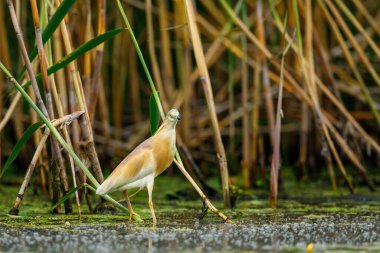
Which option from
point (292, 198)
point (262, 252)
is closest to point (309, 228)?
point (262, 252)

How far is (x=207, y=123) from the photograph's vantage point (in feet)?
24.5

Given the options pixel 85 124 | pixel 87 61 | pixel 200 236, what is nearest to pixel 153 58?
pixel 87 61

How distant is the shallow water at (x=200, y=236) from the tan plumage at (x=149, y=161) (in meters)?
0.20

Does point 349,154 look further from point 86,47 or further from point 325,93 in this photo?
point 86,47

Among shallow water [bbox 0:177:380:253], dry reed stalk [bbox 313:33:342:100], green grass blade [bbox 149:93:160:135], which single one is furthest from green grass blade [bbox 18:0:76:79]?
dry reed stalk [bbox 313:33:342:100]

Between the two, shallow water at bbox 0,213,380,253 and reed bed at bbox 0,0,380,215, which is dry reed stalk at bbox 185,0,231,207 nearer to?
reed bed at bbox 0,0,380,215

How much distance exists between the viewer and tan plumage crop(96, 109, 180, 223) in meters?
3.68

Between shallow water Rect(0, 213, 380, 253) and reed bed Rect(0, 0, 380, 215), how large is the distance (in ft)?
2.02

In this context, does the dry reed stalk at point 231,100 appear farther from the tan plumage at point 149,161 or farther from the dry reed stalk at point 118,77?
the tan plumage at point 149,161

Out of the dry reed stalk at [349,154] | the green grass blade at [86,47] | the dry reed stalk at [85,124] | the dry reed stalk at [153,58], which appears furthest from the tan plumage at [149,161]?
the dry reed stalk at [349,154]

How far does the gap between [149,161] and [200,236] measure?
1.82 ft

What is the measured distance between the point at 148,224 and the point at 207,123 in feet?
12.5

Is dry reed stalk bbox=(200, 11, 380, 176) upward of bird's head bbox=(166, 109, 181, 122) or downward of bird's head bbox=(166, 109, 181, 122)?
upward

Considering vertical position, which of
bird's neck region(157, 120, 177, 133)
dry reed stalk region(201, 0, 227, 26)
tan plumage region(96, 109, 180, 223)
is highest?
dry reed stalk region(201, 0, 227, 26)
